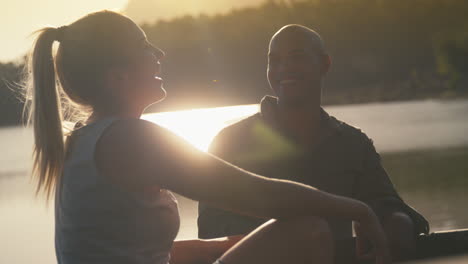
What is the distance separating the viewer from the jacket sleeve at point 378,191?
2314 millimetres

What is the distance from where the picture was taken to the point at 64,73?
1.48 m

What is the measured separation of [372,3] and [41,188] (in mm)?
57113

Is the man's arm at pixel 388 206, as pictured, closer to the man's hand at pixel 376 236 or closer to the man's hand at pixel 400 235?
the man's hand at pixel 400 235

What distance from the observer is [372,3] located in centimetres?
5653

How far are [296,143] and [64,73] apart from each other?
4.64ft

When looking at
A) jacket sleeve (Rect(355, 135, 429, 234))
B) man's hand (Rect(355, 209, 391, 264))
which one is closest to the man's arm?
jacket sleeve (Rect(355, 135, 429, 234))

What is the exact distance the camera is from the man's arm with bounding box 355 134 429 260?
7.19ft

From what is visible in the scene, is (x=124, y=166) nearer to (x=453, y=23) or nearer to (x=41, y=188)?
(x=41, y=188)

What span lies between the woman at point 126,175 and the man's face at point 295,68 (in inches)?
47.8

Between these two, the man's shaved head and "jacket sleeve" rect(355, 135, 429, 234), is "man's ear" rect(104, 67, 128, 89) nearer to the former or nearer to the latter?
"jacket sleeve" rect(355, 135, 429, 234)

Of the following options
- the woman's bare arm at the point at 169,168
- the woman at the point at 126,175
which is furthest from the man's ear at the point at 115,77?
the woman's bare arm at the point at 169,168

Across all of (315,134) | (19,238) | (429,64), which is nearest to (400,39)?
(429,64)

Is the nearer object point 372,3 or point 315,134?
point 315,134

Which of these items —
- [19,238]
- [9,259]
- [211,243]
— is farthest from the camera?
[19,238]
